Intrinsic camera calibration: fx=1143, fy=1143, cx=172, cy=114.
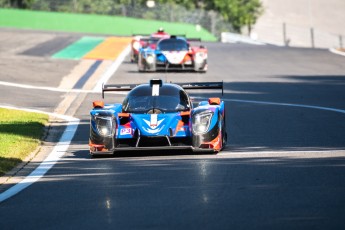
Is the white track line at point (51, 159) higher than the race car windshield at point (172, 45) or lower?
lower

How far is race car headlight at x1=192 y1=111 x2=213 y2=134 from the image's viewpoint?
17.6 m

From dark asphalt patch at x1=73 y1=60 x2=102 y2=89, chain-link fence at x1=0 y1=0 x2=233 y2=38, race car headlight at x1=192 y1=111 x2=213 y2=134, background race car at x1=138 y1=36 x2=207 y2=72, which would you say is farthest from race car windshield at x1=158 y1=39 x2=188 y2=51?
chain-link fence at x1=0 y1=0 x2=233 y2=38

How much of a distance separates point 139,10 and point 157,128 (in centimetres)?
5378

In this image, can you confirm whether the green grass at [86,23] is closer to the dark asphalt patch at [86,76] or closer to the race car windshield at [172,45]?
the dark asphalt patch at [86,76]

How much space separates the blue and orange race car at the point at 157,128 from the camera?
56.9 ft

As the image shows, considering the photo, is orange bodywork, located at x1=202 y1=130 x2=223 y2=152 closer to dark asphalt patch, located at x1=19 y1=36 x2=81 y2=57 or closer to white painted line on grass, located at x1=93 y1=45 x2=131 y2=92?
white painted line on grass, located at x1=93 y1=45 x2=131 y2=92

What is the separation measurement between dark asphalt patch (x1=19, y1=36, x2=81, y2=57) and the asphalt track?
722 inches

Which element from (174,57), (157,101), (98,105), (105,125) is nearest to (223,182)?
(105,125)

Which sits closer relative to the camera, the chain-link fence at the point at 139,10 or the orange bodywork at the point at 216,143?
the orange bodywork at the point at 216,143

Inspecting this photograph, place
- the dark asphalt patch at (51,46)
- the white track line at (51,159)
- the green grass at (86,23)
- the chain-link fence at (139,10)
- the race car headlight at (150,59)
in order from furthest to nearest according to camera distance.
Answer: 1. the chain-link fence at (139,10)
2. the green grass at (86,23)
3. the dark asphalt patch at (51,46)
4. the race car headlight at (150,59)
5. the white track line at (51,159)

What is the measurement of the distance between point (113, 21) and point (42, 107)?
138 ft

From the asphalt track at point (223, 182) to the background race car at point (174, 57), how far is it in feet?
30.6

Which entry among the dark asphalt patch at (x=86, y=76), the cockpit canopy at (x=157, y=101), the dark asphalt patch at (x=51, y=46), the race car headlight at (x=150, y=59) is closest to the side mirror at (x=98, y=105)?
the cockpit canopy at (x=157, y=101)

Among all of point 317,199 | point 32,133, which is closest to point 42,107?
point 32,133
